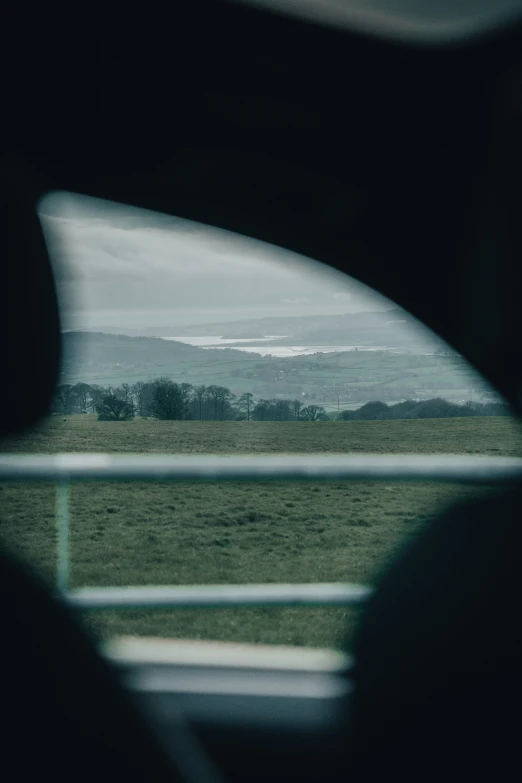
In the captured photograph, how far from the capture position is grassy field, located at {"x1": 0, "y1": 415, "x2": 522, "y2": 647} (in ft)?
6.48

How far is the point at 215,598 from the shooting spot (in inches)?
74.1

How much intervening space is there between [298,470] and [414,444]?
9.33 feet

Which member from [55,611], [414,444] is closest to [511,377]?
[55,611]

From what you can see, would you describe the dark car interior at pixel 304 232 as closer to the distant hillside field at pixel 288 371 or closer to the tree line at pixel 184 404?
the distant hillside field at pixel 288 371

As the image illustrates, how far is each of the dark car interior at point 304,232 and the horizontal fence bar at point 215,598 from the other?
66 millimetres

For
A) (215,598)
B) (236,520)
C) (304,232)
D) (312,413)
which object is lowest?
(236,520)

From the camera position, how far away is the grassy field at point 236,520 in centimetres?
198

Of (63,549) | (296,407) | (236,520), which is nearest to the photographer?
(63,549)

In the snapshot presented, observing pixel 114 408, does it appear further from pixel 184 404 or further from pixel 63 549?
pixel 63 549

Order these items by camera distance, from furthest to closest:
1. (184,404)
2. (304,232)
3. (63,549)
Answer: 1. (184,404)
2. (63,549)
3. (304,232)

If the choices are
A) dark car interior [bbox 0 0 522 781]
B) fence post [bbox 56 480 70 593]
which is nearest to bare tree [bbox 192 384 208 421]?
fence post [bbox 56 480 70 593]

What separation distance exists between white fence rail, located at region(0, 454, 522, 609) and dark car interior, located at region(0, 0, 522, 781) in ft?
0.27

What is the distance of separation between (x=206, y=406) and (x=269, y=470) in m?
1.14

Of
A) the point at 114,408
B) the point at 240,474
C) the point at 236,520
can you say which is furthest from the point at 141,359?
the point at 236,520
